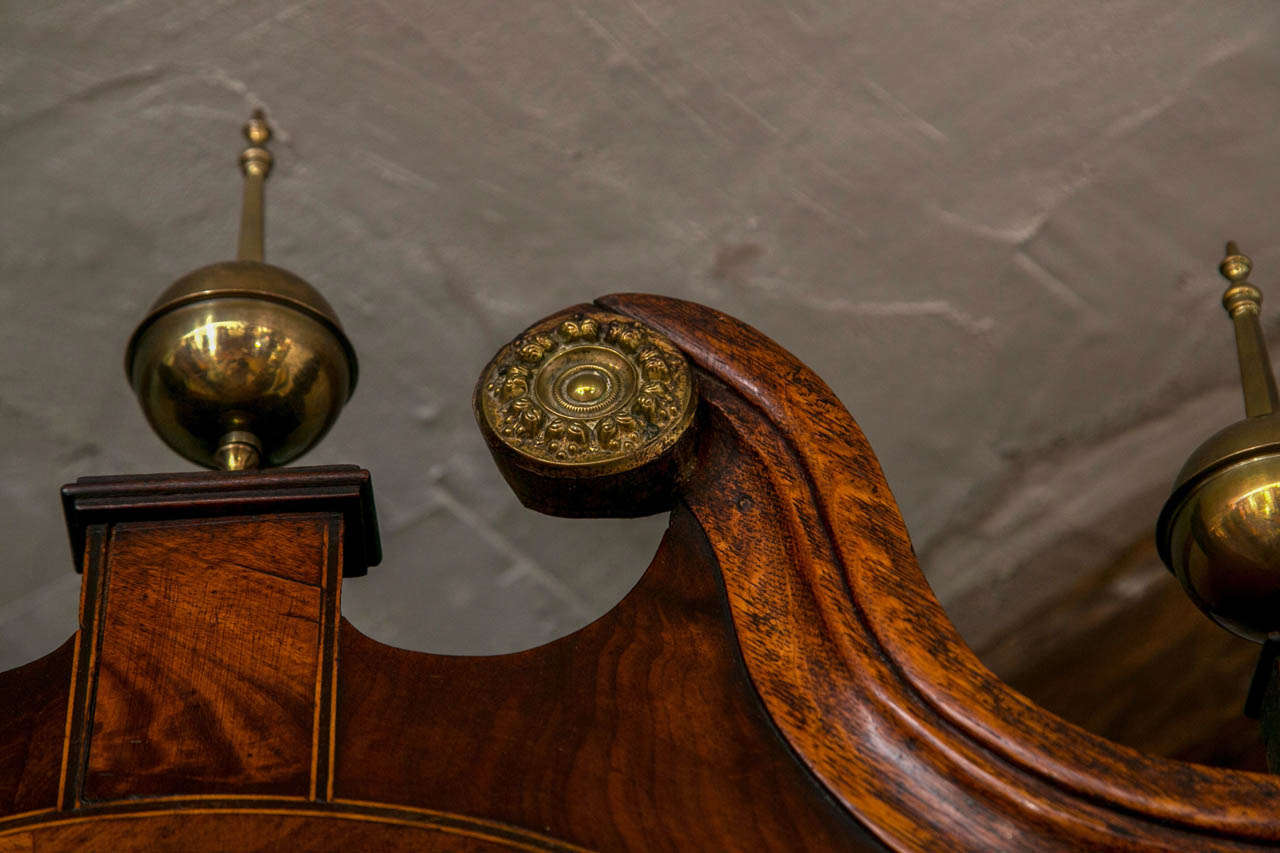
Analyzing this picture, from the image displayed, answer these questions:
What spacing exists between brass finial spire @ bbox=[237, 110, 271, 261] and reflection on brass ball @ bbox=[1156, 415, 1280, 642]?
601 mm

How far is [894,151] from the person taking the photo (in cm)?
131

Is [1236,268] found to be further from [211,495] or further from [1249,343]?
[211,495]

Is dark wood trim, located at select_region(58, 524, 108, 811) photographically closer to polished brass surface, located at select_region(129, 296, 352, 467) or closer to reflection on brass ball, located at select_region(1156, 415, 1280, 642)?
polished brass surface, located at select_region(129, 296, 352, 467)

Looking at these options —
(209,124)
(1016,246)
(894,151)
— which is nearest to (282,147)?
(209,124)

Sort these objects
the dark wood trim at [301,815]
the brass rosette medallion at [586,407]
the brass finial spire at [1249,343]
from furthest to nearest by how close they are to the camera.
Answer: the brass finial spire at [1249,343], the brass rosette medallion at [586,407], the dark wood trim at [301,815]

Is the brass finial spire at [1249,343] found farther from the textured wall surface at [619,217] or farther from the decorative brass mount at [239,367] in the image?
the decorative brass mount at [239,367]

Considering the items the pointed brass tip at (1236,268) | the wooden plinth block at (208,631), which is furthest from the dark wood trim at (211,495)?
the pointed brass tip at (1236,268)

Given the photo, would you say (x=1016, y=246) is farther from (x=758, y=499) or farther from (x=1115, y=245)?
(x=758, y=499)

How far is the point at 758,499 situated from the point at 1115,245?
2.29 feet

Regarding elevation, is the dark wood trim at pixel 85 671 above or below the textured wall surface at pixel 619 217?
below

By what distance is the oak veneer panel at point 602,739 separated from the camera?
0.68 metres

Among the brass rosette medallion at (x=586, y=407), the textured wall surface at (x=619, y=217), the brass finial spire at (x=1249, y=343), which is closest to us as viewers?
the brass rosette medallion at (x=586, y=407)

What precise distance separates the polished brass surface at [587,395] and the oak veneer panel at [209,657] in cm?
11

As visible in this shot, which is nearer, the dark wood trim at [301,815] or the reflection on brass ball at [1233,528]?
the dark wood trim at [301,815]
